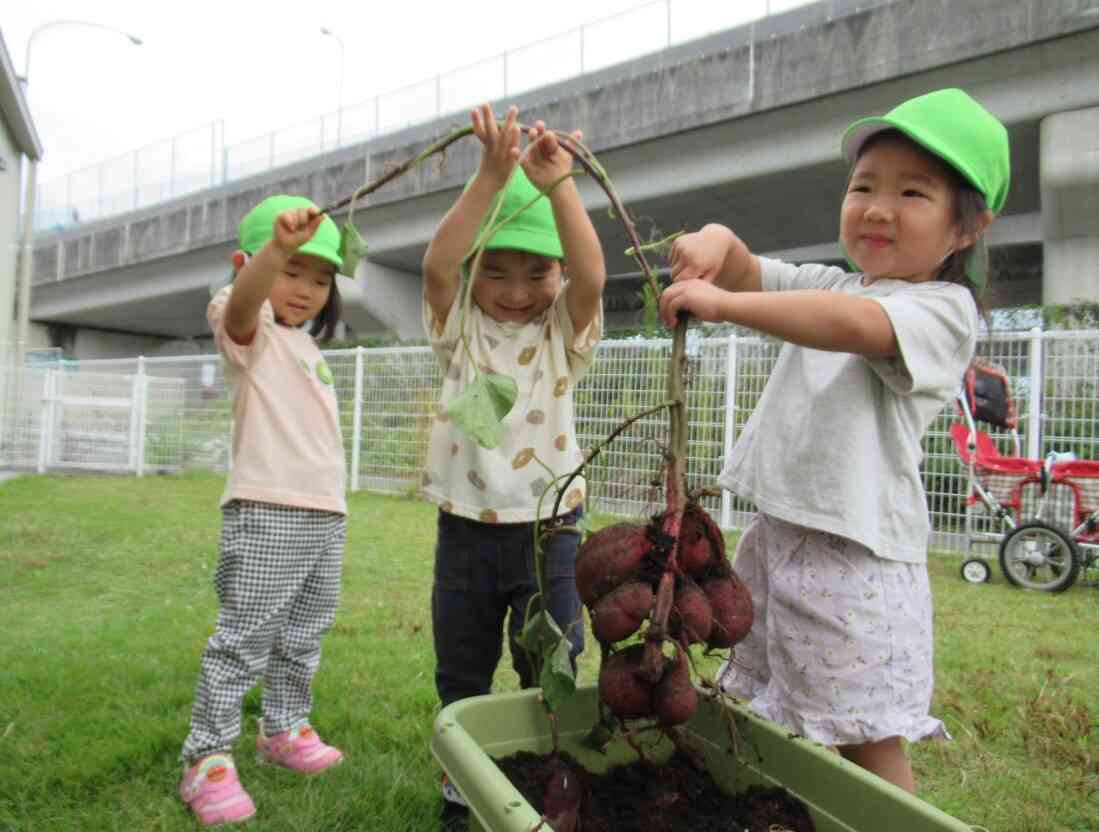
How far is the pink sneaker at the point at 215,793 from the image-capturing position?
1748 mm

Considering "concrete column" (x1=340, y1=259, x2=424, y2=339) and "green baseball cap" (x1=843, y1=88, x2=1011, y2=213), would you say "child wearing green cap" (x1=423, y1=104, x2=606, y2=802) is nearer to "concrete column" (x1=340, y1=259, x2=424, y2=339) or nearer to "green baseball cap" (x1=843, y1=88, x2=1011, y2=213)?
"green baseball cap" (x1=843, y1=88, x2=1011, y2=213)

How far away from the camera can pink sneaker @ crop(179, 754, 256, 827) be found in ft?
5.74

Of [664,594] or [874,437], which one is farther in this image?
[874,437]

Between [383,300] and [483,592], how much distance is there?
1395 centimetres

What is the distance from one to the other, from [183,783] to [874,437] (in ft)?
5.47

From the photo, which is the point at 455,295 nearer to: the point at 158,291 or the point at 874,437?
the point at 874,437

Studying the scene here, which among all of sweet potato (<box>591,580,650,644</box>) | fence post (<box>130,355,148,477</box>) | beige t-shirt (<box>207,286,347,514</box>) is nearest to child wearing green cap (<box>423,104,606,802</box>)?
beige t-shirt (<box>207,286,347,514</box>)

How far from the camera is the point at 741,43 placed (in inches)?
389

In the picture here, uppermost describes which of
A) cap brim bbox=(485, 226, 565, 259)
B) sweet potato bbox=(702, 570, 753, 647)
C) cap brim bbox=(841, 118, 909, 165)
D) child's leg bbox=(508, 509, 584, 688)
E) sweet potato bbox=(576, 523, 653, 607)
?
cap brim bbox=(841, 118, 909, 165)

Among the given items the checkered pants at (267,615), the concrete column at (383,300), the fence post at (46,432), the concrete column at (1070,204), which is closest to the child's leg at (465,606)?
the checkered pants at (267,615)

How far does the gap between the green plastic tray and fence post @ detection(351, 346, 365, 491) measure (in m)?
7.77

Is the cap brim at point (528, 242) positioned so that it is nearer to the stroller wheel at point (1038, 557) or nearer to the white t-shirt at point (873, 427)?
the white t-shirt at point (873, 427)

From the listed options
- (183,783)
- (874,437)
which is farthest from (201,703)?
(874,437)

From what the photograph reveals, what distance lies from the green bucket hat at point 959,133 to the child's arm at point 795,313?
26 cm
